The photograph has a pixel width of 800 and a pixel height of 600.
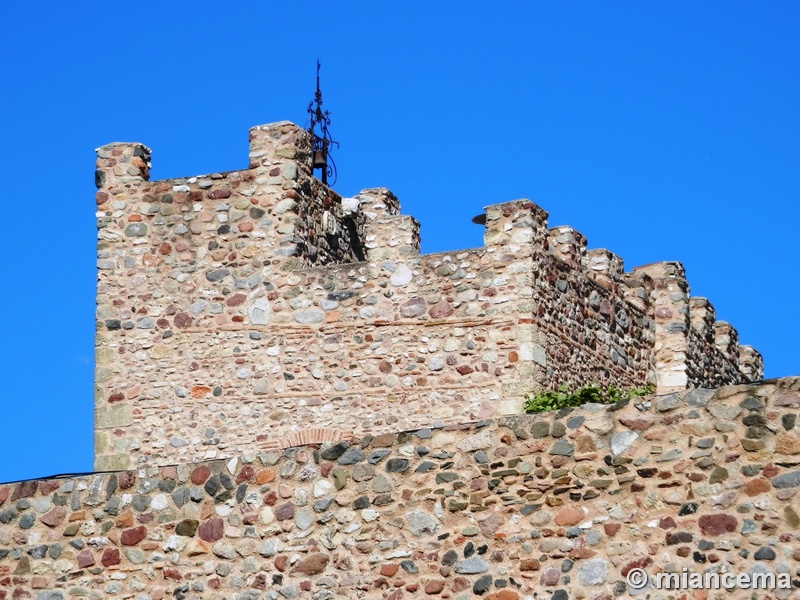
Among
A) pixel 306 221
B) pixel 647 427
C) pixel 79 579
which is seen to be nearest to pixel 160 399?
pixel 306 221

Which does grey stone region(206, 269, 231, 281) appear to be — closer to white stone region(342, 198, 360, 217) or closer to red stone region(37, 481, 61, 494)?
white stone region(342, 198, 360, 217)

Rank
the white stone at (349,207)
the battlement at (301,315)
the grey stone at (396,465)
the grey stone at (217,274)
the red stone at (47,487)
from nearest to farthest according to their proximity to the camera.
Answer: the grey stone at (396,465), the red stone at (47,487), the battlement at (301,315), the grey stone at (217,274), the white stone at (349,207)

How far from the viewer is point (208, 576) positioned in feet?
49.9

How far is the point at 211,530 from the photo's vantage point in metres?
15.3

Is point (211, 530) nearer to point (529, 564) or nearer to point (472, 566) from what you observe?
point (472, 566)

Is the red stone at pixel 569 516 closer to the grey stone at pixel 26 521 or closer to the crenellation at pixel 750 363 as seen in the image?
the grey stone at pixel 26 521

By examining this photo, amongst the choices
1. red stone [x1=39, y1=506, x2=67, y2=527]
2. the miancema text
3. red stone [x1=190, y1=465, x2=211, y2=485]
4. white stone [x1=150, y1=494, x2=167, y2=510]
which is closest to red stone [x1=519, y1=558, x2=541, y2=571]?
the miancema text

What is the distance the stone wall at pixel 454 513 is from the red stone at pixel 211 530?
2 centimetres

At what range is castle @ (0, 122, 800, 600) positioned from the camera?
1361cm

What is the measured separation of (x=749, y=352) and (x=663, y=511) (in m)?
14.3

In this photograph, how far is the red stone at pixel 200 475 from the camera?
50.5ft

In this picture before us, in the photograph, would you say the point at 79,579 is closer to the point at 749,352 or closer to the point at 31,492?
the point at 31,492

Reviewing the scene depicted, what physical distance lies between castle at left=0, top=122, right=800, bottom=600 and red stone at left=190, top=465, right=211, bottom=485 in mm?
15

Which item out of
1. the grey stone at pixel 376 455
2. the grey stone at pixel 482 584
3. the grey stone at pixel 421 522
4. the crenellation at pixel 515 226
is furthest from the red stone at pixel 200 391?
the grey stone at pixel 482 584
